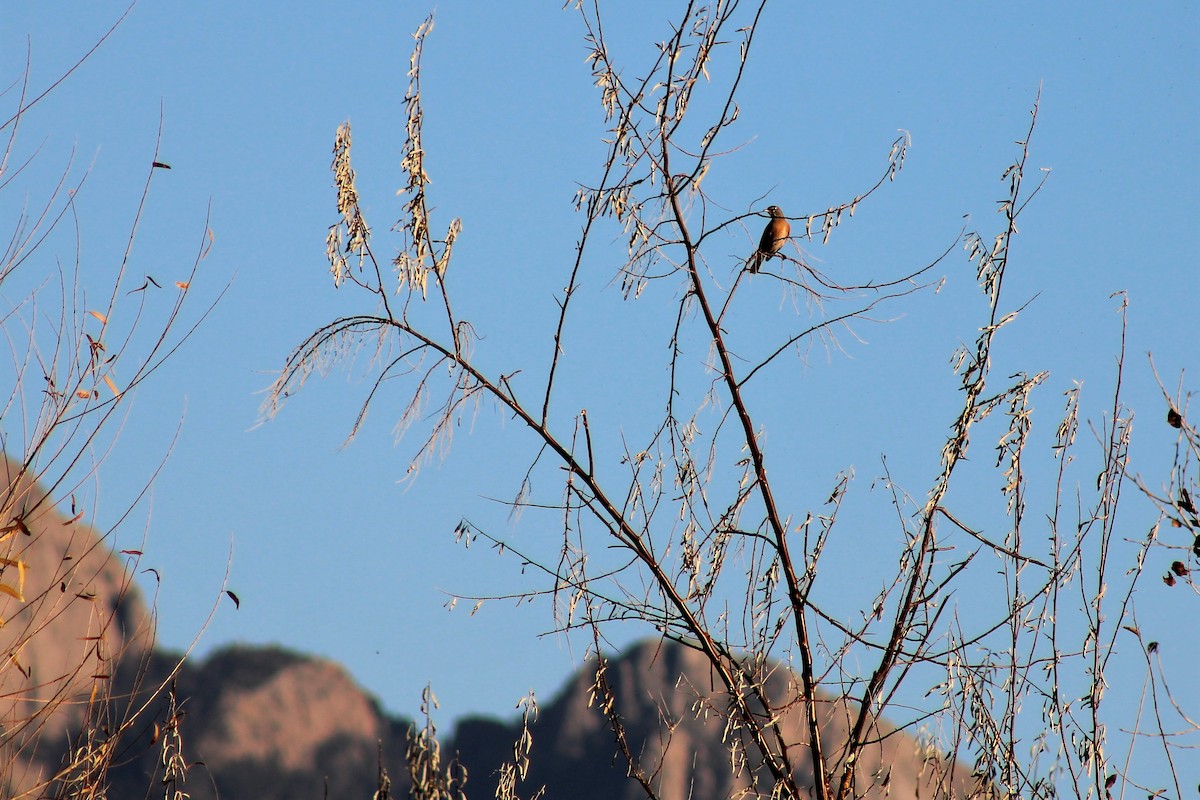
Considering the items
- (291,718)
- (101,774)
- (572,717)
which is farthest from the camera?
(291,718)

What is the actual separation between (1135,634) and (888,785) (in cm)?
77

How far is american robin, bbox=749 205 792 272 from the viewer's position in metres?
3.50

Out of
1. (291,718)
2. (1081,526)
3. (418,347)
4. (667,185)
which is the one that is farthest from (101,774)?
(291,718)

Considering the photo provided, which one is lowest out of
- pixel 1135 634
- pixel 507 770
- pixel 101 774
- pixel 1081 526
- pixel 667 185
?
pixel 101 774

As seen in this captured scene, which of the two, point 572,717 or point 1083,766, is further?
point 572,717

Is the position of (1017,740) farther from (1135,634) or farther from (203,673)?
(203,673)

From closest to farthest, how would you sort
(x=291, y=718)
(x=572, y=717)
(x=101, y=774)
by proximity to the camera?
(x=101, y=774), (x=572, y=717), (x=291, y=718)

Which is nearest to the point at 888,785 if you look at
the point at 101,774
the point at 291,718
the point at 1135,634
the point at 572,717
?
the point at 1135,634

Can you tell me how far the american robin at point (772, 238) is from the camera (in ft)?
11.5

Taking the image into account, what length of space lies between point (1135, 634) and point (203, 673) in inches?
918

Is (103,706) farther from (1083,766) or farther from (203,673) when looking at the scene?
(203,673)

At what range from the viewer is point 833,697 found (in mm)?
3398

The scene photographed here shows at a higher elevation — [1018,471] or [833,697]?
[1018,471]

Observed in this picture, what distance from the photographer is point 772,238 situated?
143 inches
